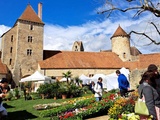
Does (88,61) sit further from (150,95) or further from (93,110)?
(150,95)

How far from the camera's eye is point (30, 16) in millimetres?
42656

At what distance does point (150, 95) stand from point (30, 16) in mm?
41757

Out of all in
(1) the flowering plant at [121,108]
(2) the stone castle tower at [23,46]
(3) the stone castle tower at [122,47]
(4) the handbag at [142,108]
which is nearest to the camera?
(4) the handbag at [142,108]

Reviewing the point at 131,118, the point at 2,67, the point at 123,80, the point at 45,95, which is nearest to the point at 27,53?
the point at 2,67

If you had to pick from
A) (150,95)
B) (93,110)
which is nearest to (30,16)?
(93,110)

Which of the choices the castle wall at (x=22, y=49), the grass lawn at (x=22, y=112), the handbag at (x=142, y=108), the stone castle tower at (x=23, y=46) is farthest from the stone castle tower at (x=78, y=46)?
the handbag at (x=142, y=108)

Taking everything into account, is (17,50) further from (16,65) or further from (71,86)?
(71,86)

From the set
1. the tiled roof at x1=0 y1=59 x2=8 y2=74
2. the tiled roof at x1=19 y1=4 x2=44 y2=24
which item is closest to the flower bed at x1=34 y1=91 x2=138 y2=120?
the tiled roof at x1=0 y1=59 x2=8 y2=74

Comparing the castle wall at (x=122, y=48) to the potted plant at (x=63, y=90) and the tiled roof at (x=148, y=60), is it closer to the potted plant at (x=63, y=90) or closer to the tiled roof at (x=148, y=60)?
the tiled roof at (x=148, y=60)

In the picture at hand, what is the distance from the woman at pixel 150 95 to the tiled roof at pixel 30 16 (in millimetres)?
40126

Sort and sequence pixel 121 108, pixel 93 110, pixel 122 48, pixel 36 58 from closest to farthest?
1. pixel 121 108
2. pixel 93 110
3. pixel 36 58
4. pixel 122 48

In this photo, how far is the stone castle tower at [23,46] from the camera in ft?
128

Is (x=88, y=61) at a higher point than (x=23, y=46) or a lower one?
lower

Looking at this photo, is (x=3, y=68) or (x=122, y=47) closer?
(x=3, y=68)
